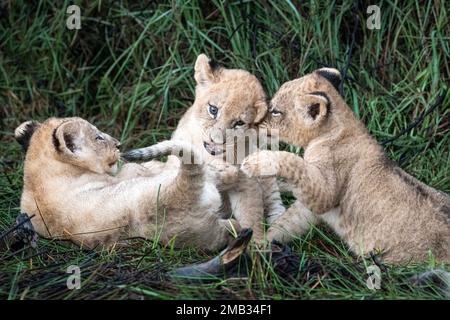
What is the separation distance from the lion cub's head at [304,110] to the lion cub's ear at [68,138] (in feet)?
4.08

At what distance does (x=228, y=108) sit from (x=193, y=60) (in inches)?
78.7

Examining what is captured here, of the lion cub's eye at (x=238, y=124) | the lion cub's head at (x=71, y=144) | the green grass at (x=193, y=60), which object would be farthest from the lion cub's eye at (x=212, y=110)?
the green grass at (x=193, y=60)

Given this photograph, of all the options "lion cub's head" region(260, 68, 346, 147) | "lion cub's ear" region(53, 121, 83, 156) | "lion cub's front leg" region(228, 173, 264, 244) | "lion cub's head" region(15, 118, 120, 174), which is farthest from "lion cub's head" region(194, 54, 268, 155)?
"lion cub's ear" region(53, 121, 83, 156)

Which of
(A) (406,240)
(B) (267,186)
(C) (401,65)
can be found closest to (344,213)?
(A) (406,240)

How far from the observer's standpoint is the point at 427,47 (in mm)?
7457

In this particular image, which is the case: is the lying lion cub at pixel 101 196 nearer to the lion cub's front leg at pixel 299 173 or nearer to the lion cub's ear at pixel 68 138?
the lion cub's ear at pixel 68 138

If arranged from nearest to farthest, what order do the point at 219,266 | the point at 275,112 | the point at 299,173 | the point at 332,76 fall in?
the point at 219,266 < the point at 299,173 < the point at 275,112 < the point at 332,76

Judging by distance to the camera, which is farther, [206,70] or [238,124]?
[206,70]

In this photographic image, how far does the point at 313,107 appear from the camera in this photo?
580cm

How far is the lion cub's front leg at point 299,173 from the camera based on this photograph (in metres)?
5.48

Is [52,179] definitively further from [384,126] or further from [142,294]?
[384,126]

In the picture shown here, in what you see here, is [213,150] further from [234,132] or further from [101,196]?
[101,196]

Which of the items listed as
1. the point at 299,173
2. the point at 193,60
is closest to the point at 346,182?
the point at 299,173

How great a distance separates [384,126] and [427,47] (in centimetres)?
78
